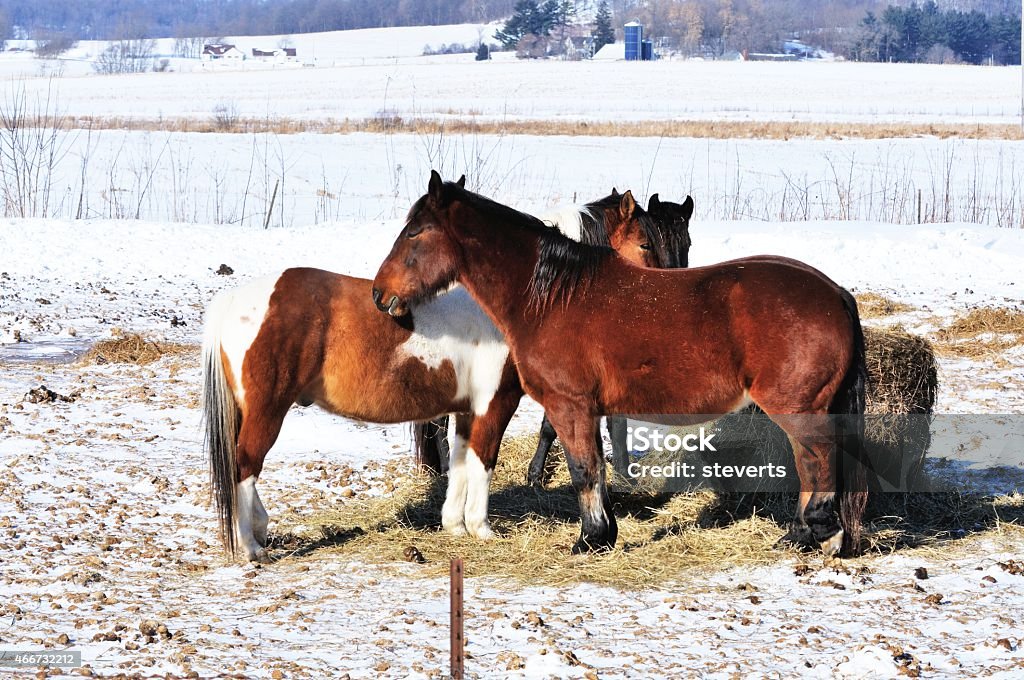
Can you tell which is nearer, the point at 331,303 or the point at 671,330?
the point at 671,330

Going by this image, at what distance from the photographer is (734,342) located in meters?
4.86

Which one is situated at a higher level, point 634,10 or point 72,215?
point 634,10

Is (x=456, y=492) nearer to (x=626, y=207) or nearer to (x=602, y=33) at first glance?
(x=626, y=207)

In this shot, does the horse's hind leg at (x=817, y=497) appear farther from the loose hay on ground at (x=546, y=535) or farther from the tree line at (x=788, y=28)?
the tree line at (x=788, y=28)

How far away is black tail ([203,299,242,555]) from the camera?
5230 millimetres

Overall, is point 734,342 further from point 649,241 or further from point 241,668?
point 241,668

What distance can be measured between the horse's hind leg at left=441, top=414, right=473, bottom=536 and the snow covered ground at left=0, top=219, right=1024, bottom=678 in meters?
0.55

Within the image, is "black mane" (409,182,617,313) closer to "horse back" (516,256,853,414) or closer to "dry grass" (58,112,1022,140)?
"horse back" (516,256,853,414)

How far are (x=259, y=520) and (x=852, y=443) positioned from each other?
9.49 feet

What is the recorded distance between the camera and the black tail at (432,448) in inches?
258

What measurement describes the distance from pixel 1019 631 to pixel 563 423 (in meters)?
2.10

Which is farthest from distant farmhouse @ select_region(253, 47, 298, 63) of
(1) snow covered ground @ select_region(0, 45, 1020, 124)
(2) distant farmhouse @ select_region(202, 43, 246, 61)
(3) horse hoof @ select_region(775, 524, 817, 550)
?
(3) horse hoof @ select_region(775, 524, 817, 550)

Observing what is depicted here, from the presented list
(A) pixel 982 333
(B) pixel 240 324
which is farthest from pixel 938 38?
(B) pixel 240 324

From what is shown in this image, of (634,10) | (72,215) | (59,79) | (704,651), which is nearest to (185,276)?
(72,215)
